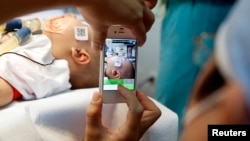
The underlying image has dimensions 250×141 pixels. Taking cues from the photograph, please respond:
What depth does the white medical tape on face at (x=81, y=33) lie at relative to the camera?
0.98 m

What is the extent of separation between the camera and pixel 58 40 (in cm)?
102

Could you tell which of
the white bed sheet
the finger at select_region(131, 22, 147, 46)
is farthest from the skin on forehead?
the finger at select_region(131, 22, 147, 46)

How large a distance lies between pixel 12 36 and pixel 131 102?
1.30 feet

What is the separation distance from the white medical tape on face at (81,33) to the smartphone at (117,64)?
0.24m

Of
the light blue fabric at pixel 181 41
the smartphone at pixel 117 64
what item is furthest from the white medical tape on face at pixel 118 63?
the light blue fabric at pixel 181 41

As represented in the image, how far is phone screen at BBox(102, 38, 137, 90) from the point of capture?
741 millimetres

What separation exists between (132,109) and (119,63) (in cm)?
9

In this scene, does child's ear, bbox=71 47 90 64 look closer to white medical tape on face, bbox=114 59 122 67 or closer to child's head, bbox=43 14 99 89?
child's head, bbox=43 14 99 89

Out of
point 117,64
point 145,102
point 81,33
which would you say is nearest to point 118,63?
point 117,64

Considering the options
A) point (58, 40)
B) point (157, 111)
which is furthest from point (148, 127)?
point (58, 40)

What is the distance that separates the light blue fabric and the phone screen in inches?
3.0

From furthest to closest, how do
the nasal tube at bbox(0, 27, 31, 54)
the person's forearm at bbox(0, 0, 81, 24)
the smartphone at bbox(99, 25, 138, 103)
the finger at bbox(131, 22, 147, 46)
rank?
the nasal tube at bbox(0, 27, 31, 54) → the smartphone at bbox(99, 25, 138, 103) → the finger at bbox(131, 22, 147, 46) → the person's forearm at bbox(0, 0, 81, 24)

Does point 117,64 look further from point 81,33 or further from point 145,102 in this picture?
point 81,33

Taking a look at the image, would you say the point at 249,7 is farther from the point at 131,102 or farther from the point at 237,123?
the point at 131,102
